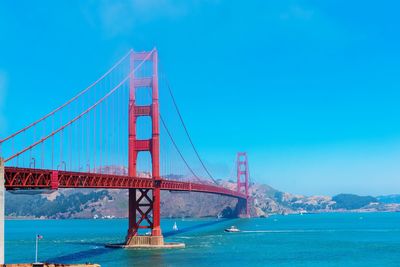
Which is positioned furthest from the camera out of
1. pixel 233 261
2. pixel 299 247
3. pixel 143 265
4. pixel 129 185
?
pixel 299 247

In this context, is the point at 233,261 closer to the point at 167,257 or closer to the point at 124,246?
the point at 167,257

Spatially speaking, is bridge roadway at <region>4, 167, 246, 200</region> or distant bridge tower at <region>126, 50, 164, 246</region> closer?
bridge roadway at <region>4, 167, 246, 200</region>

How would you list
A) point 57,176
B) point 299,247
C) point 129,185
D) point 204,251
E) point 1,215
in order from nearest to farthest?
point 1,215, point 57,176, point 129,185, point 204,251, point 299,247

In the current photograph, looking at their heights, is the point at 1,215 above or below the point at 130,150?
below

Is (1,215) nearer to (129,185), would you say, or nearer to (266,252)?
(129,185)

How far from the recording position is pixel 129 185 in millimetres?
70188

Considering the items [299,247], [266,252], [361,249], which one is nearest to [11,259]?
[266,252]

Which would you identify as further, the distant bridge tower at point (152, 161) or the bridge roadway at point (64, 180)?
the distant bridge tower at point (152, 161)

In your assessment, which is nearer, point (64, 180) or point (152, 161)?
point (64, 180)

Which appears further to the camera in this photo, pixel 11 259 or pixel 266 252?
pixel 266 252

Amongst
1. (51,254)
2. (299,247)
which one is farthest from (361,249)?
(51,254)

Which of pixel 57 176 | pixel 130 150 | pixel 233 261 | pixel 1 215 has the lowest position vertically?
pixel 233 261

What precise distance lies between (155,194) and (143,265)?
20.5m

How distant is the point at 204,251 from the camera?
2950 inches
